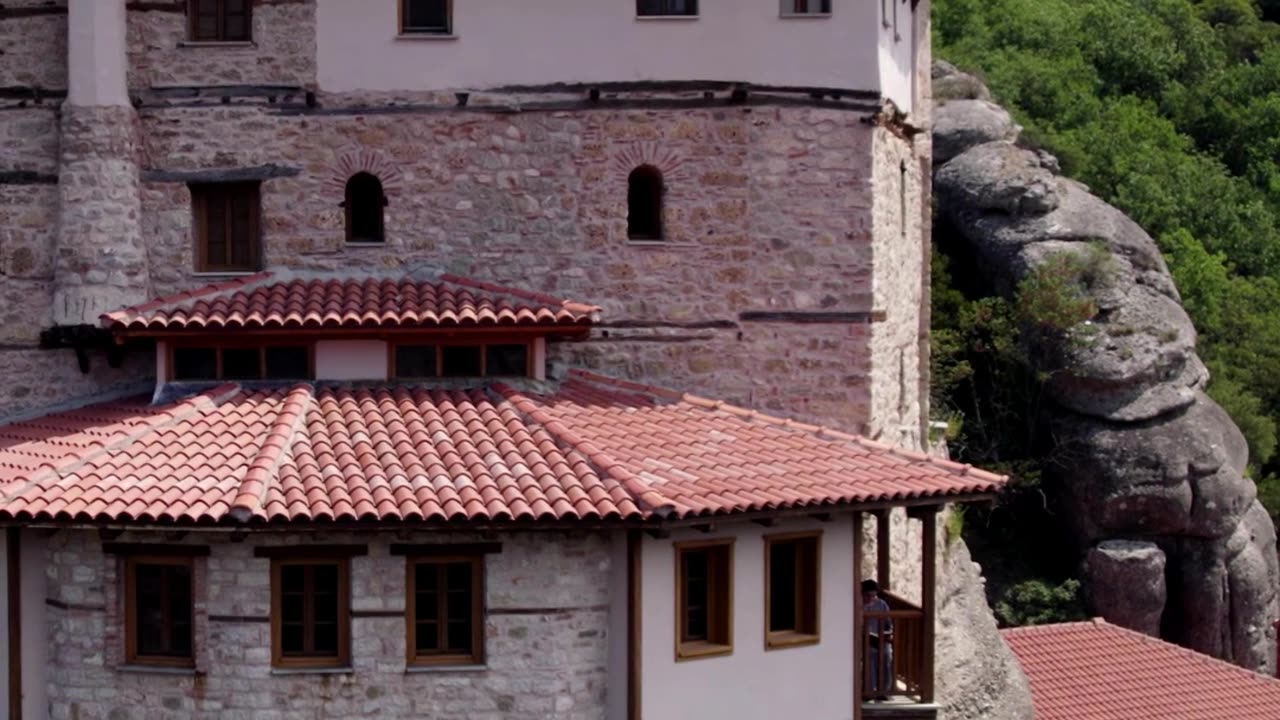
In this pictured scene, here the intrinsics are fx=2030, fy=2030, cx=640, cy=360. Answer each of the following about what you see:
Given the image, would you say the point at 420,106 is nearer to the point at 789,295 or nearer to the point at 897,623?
the point at 789,295

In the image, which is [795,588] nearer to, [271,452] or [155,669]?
[271,452]

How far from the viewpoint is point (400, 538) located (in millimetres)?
17734

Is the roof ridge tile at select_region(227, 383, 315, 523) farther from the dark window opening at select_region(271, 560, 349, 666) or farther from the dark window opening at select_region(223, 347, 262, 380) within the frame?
the dark window opening at select_region(271, 560, 349, 666)

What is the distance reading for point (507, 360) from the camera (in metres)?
20.3

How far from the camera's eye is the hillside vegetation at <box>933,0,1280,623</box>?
38.0 meters

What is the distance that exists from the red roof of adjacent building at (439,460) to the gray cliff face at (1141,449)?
16442 mm

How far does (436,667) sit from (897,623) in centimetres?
489

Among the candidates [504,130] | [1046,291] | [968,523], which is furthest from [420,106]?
[968,523]

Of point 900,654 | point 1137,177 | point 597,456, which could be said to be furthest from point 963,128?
point 597,456

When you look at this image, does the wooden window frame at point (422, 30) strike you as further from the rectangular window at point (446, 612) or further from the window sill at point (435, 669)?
the window sill at point (435, 669)

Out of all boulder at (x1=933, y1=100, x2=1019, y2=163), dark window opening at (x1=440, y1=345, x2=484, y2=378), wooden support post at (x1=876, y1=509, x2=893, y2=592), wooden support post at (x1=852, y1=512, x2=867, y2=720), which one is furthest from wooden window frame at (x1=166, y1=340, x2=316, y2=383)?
boulder at (x1=933, y1=100, x2=1019, y2=163)

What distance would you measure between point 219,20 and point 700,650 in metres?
8.69

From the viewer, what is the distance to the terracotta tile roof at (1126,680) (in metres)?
28.6

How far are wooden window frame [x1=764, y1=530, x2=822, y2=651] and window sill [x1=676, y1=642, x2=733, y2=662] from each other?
0.47 metres
